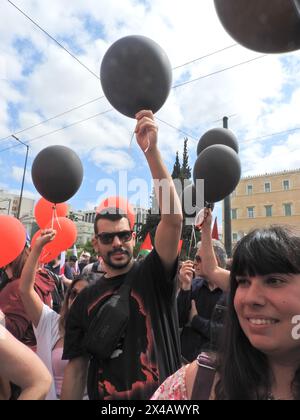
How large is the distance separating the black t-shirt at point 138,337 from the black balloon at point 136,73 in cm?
88

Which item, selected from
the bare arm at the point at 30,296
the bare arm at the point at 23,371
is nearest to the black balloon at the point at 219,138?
the bare arm at the point at 30,296

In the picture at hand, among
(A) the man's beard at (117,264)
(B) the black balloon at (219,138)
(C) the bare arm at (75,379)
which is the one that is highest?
(B) the black balloon at (219,138)

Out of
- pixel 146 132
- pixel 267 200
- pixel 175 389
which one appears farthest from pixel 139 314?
pixel 267 200

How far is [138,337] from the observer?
168 centimetres

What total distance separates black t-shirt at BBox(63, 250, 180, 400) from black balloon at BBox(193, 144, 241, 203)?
1.16 meters

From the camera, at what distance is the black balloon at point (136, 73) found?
6.47 feet

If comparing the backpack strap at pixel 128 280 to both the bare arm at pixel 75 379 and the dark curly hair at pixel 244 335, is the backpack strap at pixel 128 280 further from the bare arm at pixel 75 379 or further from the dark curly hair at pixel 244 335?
the dark curly hair at pixel 244 335

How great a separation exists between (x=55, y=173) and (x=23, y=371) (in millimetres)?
→ 2060

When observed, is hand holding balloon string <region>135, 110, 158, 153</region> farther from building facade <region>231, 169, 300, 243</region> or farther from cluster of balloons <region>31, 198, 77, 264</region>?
building facade <region>231, 169, 300, 243</region>

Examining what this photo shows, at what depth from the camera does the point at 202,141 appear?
369 cm

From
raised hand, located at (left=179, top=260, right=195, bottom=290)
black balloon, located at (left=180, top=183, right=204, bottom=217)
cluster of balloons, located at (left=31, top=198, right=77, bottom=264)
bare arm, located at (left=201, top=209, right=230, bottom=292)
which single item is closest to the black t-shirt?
bare arm, located at (left=201, top=209, right=230, bottom=292)

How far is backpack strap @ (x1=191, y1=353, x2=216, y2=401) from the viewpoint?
1109 millimetres

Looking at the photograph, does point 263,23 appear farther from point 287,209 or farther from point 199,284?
point 287,209
